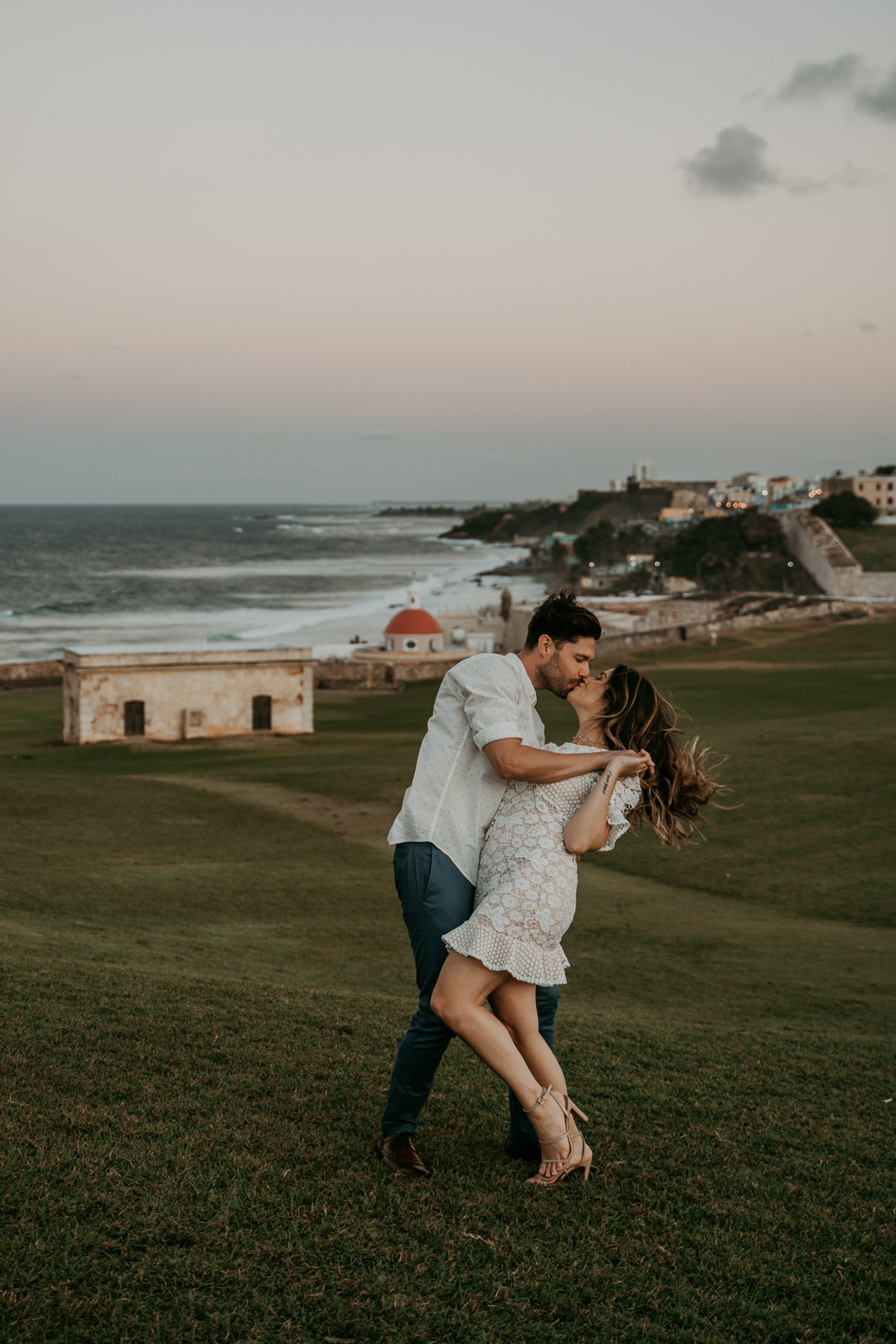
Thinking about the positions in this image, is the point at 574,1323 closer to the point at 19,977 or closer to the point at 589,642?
the point at 589,642

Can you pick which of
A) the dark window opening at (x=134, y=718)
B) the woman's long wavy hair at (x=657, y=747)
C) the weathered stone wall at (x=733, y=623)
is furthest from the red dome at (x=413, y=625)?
the woman's long wavy hair at (x=657, y=747)

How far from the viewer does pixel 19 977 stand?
6.90m

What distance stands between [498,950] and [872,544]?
78.3 meters

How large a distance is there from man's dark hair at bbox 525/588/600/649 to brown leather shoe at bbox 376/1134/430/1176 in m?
1.97

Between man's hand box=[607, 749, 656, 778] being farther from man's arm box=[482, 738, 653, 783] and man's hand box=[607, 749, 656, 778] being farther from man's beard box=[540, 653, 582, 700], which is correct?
man's beard box=[540, 653, 582, 700]

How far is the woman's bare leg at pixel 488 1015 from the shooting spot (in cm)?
400

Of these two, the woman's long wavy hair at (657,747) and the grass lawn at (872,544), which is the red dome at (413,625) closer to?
the grass lawn at (872,544)

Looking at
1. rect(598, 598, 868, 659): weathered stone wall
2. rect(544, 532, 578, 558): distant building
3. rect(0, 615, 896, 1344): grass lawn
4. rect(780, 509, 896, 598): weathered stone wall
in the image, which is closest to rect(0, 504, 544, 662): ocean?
rect(544, 532, 578, 558): distant building

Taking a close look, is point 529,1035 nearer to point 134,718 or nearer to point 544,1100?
point 544,1100

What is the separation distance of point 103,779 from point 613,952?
1387 cm

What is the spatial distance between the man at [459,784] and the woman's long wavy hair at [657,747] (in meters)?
0.18

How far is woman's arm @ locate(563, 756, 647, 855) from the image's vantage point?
405 cm

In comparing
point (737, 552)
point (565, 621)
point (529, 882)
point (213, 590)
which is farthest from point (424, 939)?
point (213, 590)

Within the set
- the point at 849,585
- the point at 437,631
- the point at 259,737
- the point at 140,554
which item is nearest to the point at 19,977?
the point at 259,737
